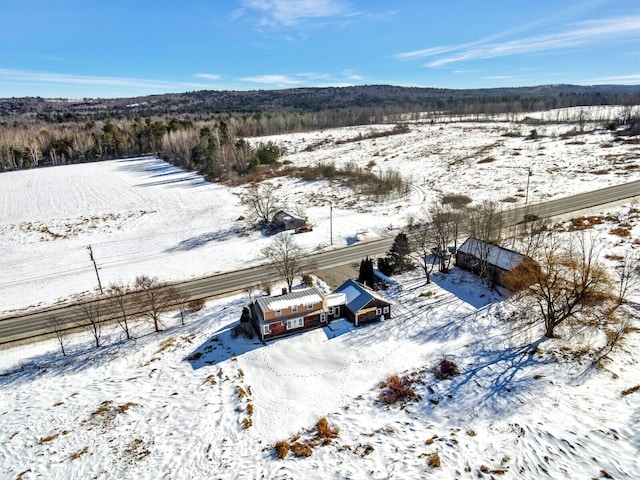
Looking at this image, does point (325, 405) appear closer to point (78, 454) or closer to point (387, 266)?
point (78, 454)

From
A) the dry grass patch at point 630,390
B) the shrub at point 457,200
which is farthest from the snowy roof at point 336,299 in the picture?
the shrub at point 457,200

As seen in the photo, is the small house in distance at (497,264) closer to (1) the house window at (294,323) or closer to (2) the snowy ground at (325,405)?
(2) the snowy ground at (325,405)

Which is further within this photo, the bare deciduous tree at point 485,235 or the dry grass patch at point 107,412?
the bare deciduous tree at point 485,235

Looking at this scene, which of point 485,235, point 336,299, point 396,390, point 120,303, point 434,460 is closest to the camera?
point 434,460

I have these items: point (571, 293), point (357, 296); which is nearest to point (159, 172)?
point (357, 296)

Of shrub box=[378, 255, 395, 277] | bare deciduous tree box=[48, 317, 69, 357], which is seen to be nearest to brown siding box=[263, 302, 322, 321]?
shrub box=[378, 255, 395, 277]

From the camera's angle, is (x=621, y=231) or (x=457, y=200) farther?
(x=457, y=200)
